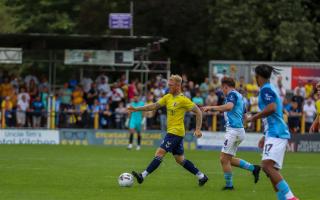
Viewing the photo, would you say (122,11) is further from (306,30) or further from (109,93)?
(109,93)

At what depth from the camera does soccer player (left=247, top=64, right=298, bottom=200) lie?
12656 millimetres

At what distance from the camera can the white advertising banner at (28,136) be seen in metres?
33.3

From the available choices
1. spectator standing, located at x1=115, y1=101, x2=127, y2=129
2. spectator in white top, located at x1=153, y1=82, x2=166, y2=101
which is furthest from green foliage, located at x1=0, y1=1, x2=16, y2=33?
spectator in white top, located at x1=153, y1=82, x2=166, y2=101

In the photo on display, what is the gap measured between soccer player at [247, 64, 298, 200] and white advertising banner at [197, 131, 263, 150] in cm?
2102

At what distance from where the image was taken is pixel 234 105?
1659 cm

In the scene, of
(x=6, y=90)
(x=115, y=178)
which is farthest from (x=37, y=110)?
(x=115, y=178)

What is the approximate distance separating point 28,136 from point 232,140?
60.1 feet

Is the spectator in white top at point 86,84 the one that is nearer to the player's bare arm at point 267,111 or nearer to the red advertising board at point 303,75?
the red advertising board at point 303,75

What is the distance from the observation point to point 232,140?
1662cm

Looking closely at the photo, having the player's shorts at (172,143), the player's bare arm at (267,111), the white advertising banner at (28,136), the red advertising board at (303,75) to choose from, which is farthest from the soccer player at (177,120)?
the red advertising board at (303,75)

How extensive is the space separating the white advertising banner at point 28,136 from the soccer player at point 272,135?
21.7 meters

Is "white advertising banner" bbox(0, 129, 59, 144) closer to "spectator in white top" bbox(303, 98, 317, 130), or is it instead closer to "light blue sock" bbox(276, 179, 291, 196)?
"spectator in white top" bbox(303, 98, 317, 130)

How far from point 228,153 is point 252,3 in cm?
3138

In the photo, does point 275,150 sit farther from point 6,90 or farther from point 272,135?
point 6,90
